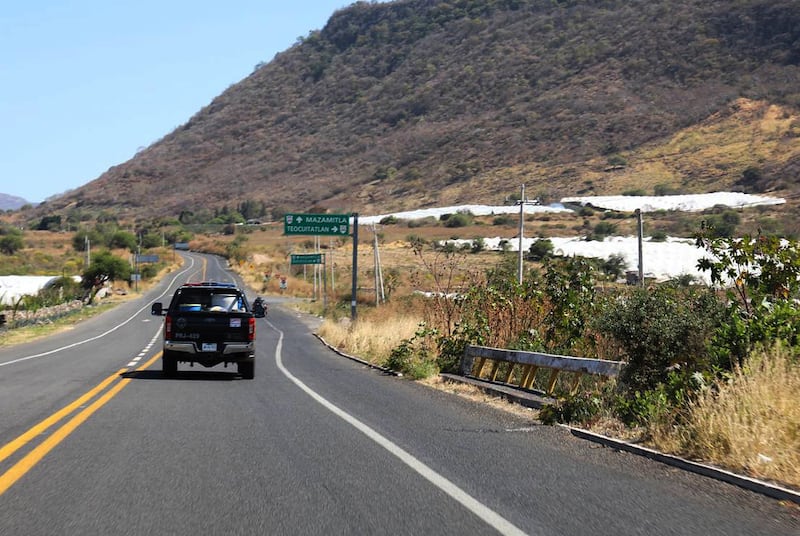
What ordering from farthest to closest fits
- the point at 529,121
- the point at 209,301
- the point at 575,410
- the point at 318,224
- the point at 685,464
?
1. the point at 529,121
2. the point at 318,224
3. the point at 209,301
4. the point at 575,410
5. the point at 685,464

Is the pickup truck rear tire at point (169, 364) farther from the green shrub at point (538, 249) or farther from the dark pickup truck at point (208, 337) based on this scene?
the green shrub at point (538, 249)

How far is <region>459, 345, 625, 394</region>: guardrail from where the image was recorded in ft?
38.4

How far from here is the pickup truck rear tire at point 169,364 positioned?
726 inches

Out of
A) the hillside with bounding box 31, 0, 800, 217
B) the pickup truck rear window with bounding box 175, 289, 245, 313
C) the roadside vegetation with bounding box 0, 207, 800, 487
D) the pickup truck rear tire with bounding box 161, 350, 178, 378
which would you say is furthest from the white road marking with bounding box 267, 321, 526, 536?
the hillside with bounding box 31, 0, 800, 217

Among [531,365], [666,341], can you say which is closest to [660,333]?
[666,341]

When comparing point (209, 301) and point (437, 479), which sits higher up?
point (209, 301)

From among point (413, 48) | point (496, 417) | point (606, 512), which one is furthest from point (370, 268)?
point (413, 48)

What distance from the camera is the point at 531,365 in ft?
46.3

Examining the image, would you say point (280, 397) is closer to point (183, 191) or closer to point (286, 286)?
point (286, 286)

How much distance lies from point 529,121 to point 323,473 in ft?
404

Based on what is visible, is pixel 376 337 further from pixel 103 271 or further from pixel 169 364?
pixel 103 271

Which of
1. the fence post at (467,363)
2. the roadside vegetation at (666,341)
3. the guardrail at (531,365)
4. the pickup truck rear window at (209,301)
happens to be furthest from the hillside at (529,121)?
the pickup truck rear window at (209,301)

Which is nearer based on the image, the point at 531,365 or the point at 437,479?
the point at 437,479

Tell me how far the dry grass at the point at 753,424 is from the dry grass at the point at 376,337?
14.2 metres
